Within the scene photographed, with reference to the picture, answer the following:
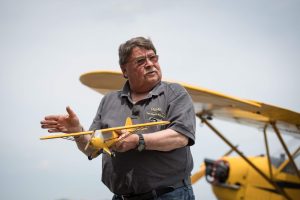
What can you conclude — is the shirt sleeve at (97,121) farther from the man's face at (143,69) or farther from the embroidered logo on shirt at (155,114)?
Result: the embroidered logo on shirt at (155,114)

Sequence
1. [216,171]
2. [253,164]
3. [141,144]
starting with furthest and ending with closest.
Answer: [216,171] → [253,164] → [141,144]

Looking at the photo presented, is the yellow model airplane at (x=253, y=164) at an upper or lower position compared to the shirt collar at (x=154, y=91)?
lower

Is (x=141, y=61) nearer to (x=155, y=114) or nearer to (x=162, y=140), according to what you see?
(x=155, y=114)

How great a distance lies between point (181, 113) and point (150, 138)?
271 millimetres

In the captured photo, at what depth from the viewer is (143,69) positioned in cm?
245

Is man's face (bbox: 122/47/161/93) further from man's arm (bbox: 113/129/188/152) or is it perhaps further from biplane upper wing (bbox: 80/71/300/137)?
biplane upper wing (bbox: 80/71/300/137)

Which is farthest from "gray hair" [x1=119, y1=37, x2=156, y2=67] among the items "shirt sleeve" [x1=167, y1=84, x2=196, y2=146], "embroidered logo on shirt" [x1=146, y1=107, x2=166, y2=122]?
"embroidered logo on shirt" [x1=146, y1=107, x2=166, y2=122]

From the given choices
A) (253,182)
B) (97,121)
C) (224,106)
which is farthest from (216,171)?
(97,121)

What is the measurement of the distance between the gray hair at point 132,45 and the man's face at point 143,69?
0.08ft

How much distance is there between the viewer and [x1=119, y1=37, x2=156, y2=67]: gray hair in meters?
2.48

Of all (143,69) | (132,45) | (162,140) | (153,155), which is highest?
(132,45)

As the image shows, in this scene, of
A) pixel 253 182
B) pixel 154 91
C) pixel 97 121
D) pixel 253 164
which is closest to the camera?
pixel 154 91

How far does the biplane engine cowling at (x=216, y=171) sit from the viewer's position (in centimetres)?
856

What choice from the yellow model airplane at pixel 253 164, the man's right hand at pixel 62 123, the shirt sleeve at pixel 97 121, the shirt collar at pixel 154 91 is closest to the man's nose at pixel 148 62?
the shirt collar at pixel 154 91
